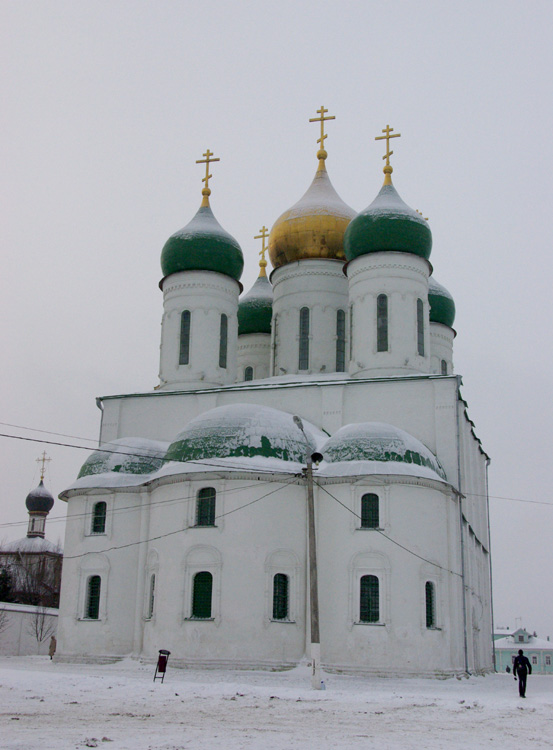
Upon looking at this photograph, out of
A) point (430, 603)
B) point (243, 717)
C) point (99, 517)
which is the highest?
point (99, 517)

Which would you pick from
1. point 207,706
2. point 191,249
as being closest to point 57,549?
point 191,249

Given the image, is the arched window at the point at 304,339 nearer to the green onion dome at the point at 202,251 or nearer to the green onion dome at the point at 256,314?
the green onion dome at the point at 202,251

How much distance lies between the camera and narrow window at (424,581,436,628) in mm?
20344

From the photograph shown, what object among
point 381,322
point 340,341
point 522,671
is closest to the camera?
point 522,671

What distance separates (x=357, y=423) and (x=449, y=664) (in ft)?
20.4

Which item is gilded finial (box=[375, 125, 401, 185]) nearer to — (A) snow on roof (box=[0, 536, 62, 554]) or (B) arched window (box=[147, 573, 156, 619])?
(B) arched window (box=[147, 573, 156, 619])

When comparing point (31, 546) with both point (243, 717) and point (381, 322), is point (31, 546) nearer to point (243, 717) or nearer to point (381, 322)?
point (381, 322)

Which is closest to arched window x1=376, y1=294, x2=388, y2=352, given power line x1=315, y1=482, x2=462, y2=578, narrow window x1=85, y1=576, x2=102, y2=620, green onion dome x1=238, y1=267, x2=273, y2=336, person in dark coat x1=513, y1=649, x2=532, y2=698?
power line x1=315, y1=482, x2=462, y2=578

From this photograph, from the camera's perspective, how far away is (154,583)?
70.2 feet

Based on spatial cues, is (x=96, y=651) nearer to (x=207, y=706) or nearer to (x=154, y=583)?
(x=154, y=583)

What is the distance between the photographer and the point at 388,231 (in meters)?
26.0

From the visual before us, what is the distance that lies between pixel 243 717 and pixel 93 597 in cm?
1332

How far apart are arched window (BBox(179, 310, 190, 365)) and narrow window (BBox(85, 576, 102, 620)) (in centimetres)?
727

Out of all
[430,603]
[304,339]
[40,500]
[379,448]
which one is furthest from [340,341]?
[40,500]
